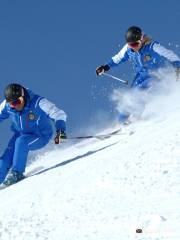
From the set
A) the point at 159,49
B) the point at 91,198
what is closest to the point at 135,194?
the point at 91,198

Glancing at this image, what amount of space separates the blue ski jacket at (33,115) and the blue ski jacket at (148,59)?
290 cm

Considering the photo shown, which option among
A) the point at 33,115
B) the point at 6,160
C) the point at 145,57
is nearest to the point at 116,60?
the point at 145,57

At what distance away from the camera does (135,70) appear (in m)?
13.2

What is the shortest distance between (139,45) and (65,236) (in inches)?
291

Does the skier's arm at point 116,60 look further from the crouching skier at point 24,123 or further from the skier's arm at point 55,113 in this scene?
the skier's arm at point 55,113

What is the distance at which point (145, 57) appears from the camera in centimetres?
1285

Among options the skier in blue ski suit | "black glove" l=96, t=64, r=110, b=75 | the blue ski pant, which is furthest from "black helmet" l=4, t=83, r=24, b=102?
"black glove" l=96, t=64, r=110, b=75

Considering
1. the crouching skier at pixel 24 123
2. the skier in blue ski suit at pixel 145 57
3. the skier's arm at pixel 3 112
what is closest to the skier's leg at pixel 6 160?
the crouching skier at pixel 24 123

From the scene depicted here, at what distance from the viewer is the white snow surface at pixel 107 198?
5.85 m

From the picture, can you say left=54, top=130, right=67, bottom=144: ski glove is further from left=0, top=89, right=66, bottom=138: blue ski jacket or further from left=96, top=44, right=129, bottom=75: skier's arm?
left=96, top=44, right=129, bottom=75: skier's arm

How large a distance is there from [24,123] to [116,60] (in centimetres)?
374

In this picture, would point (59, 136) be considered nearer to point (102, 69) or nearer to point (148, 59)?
point (148, 59)

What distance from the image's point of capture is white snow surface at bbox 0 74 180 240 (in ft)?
19.2

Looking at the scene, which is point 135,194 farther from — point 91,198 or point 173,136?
point 173,136
